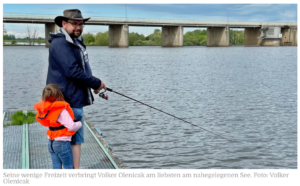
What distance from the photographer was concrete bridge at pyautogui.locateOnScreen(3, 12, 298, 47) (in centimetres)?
9124

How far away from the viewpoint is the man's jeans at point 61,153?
4.96 metres

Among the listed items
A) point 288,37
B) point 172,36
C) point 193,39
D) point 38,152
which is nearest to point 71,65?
point 38,152

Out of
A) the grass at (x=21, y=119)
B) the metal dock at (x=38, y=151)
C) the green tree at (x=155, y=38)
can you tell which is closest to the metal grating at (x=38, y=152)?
the metal dock at (x=38, y=151)

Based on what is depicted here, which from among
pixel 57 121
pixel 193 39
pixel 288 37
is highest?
pixel 193 39

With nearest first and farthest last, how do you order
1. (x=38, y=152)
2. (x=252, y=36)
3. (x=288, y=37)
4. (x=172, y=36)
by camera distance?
(x=38, y=152) < (x=172, y=36) < (x=288, y=37) < (x=252, y=36)

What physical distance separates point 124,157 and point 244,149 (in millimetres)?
2683

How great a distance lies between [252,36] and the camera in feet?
449

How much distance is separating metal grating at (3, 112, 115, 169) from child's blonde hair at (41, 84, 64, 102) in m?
1.93

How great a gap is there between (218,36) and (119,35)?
3490cm

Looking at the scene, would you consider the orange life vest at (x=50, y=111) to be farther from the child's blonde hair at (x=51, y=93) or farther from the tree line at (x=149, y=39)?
the tree line at (x=149, y=39)

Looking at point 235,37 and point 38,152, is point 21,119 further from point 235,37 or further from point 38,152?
point 235,37
